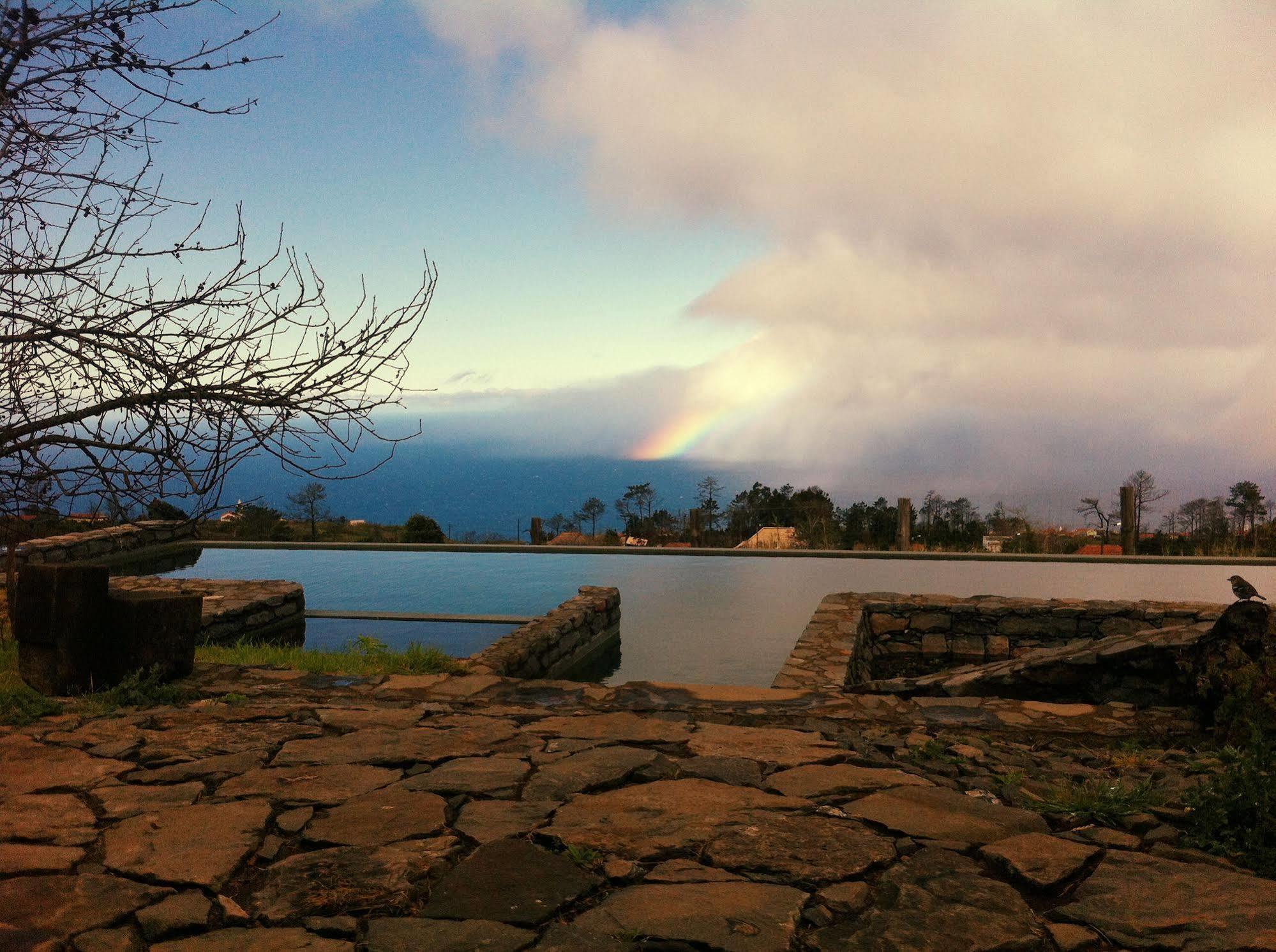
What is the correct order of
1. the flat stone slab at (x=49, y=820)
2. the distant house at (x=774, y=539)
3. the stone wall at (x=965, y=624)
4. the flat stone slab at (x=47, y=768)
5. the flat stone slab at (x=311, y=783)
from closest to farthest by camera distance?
1. the flat stone slab at (x=49, y=820)
2. the flat stone slab at (x=311, y=783)
3. the flat stone slab at (x=47, y=768)
4. the stone wall at (x=965, y=624)
5. the distant house at (x=774, y=539)

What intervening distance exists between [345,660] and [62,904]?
3.76m

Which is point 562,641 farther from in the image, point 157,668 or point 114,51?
point 114,51

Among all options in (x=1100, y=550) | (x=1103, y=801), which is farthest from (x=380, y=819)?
(x=1100, y=550)

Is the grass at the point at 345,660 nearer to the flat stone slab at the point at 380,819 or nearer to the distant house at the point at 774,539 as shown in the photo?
the flat stone slab at the point at 380,819

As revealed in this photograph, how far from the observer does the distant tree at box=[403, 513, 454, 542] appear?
54.7 ft

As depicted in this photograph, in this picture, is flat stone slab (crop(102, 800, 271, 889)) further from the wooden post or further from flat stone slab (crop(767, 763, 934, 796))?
the wooden post

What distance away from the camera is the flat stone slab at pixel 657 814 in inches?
104

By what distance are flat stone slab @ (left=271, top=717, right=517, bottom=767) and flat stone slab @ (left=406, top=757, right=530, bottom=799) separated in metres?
0.14

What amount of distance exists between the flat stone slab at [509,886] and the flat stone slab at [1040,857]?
1152mm

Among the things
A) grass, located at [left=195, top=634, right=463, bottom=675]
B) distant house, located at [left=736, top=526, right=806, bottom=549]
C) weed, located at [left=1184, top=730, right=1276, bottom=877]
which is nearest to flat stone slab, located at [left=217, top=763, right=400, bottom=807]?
grass, located at [left=195, top=634, right=463, bottom=675]

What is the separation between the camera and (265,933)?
2.15 metres

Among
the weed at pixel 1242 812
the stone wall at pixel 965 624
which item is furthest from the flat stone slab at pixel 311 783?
the stone wall at pixel 965 624

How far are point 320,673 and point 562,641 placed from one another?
2474mm

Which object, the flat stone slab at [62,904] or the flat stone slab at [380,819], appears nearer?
the flat stone slab at [62,904]
